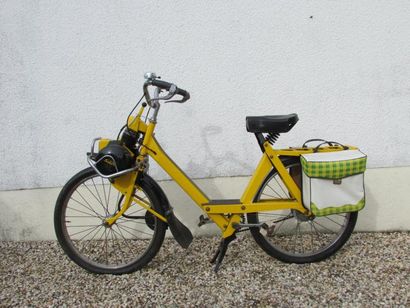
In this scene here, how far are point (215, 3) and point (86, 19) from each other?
1.12 meters

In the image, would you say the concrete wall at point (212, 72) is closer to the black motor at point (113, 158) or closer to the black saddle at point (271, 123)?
the black saddle at point (271, 123)

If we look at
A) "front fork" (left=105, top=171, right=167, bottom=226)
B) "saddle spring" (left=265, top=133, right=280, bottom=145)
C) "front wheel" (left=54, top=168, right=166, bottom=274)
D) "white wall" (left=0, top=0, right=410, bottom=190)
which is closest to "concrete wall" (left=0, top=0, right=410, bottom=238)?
"white wall" (left=0, top=0, right=410, bottom=190)

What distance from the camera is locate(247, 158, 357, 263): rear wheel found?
2.79 meters

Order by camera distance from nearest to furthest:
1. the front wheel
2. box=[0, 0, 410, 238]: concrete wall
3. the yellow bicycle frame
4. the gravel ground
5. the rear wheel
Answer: the gravel ground → the yellow bicycle frame → the rear wheel → box=[0, 0, 410, 238]: concrete wall → the front wheel

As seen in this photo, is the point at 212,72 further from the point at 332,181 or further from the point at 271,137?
the point at 332,181

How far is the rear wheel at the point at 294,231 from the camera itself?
110 inches

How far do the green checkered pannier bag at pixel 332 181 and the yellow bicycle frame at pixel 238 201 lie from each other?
4.0 inches

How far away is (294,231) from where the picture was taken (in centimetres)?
332

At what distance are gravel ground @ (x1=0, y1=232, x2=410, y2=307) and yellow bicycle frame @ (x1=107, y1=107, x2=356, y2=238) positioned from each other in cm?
40

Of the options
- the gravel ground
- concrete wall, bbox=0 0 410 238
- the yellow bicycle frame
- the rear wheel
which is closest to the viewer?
the gravel ground

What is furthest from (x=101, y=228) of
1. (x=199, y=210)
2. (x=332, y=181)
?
(x=332, y=181)

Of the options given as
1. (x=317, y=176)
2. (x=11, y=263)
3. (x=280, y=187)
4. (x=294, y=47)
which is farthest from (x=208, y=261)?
(x=294, y=47)

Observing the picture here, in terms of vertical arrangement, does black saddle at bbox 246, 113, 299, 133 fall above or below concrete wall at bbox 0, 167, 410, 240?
above

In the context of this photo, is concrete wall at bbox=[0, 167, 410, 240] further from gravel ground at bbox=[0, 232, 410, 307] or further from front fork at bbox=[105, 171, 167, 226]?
front fork at bbox=[105, 171, 167, 226]
